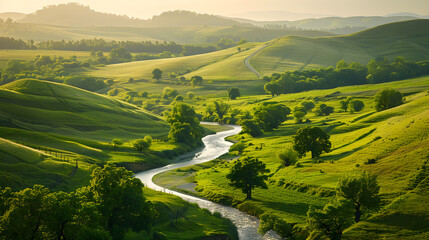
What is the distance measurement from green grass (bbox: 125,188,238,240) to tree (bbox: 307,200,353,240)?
1611 centimetres

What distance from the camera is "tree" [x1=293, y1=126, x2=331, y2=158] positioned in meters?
112

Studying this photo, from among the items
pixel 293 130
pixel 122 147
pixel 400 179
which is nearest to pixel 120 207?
pixel 400 179

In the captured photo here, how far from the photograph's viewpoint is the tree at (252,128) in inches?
6644

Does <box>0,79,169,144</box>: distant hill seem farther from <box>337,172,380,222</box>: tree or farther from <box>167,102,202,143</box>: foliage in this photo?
<box>337,172,380,222</box>: tree

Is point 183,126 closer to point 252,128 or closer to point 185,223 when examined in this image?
point 252,128

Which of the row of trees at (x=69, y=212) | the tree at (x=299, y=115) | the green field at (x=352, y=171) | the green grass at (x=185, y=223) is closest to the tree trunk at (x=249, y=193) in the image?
the green field at (x=352, y=171)

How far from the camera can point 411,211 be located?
6775 cm

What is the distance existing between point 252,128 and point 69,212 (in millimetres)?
124513

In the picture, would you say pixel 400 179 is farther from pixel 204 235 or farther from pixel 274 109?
pixel 274 109

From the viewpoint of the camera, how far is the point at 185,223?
245ft

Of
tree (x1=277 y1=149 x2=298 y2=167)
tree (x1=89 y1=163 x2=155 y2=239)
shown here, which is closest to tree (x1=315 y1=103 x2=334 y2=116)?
tree (x1=277 y1=149 x2=298 y2=167)

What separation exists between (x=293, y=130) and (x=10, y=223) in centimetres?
13189

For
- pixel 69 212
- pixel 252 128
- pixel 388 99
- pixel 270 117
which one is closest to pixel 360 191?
pixel 69 212

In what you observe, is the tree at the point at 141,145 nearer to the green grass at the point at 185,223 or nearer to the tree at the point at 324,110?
the green grass at the point at 185,223
